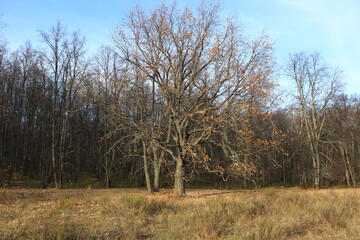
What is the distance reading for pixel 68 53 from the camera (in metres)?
34.6

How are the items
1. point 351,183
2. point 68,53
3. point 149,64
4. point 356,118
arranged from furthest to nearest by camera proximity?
point 356,118 → point 351,183 → point 68,53 → point 149,64

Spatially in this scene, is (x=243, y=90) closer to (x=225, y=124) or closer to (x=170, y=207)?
(x=225, y=124)

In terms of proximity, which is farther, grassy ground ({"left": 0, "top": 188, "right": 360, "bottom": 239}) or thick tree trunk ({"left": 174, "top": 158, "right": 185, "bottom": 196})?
thick tree trunk ({"left": 174, "top": 158, "right": 185, "bottom": 196})

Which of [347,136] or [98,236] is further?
[347,136]

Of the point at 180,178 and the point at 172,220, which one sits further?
the point at 180,178

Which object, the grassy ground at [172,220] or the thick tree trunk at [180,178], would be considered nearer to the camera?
the grassy ground at [172,220]

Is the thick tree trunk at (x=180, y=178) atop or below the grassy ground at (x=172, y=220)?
atop

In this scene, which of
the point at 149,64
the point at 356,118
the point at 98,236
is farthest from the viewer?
the point at 356,118

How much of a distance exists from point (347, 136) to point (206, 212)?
141 ft

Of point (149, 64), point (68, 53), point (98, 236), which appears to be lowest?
point (98, 236)

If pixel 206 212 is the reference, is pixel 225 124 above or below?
above

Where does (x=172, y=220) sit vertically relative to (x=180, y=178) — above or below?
below

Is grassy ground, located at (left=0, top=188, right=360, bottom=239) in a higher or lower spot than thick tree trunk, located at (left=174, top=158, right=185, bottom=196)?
lower

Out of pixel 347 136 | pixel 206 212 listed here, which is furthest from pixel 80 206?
pixel 347 136
